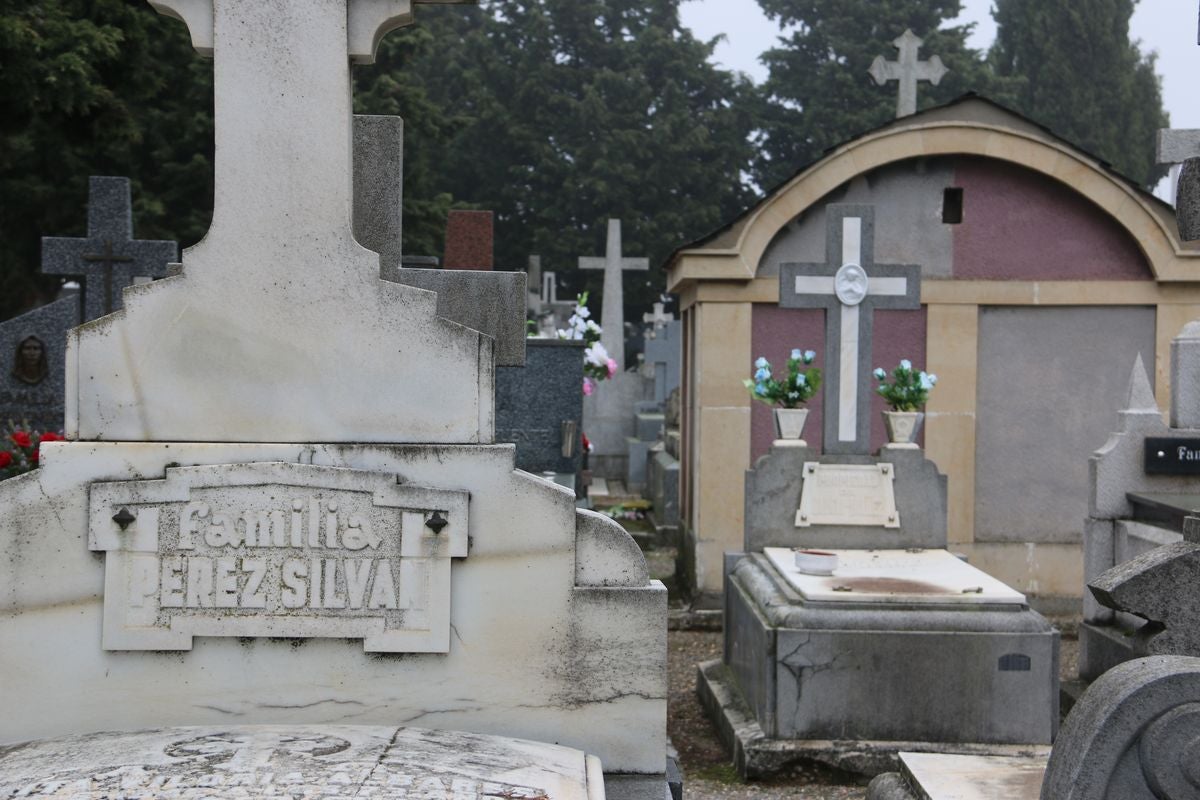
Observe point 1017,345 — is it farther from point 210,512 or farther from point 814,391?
point 210,512

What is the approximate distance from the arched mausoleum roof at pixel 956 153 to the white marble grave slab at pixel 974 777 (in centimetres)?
589

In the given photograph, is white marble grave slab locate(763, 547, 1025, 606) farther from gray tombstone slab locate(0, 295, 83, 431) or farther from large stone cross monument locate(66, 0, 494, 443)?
gray tombstone slab locate(0, 295, 83, 431)

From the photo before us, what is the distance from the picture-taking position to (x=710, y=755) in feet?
20.8

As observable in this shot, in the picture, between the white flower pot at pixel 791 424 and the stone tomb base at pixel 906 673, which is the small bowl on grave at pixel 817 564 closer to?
the stone tomb base at pixel 906 673

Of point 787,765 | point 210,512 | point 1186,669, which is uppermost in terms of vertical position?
point 210,512

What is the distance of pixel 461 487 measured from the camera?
3.43 meters

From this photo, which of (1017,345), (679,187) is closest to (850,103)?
(679,187)

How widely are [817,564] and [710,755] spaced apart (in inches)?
42.7

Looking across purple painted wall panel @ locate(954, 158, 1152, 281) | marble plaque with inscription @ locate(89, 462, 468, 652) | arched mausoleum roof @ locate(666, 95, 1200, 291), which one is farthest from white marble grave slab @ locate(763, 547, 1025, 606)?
purple painted wall panel @ locate(954, 158, 1152, 281)

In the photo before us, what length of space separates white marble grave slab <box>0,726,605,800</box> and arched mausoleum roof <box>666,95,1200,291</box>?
6.55 m

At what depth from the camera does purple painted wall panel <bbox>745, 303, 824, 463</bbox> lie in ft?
31.7

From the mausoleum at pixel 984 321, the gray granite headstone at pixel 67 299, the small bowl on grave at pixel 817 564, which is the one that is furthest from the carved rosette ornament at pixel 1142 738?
the gray granite headstone at pixel 67 299

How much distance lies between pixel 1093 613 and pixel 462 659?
202 inches

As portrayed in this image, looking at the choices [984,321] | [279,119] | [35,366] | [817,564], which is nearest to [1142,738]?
[279,119]
